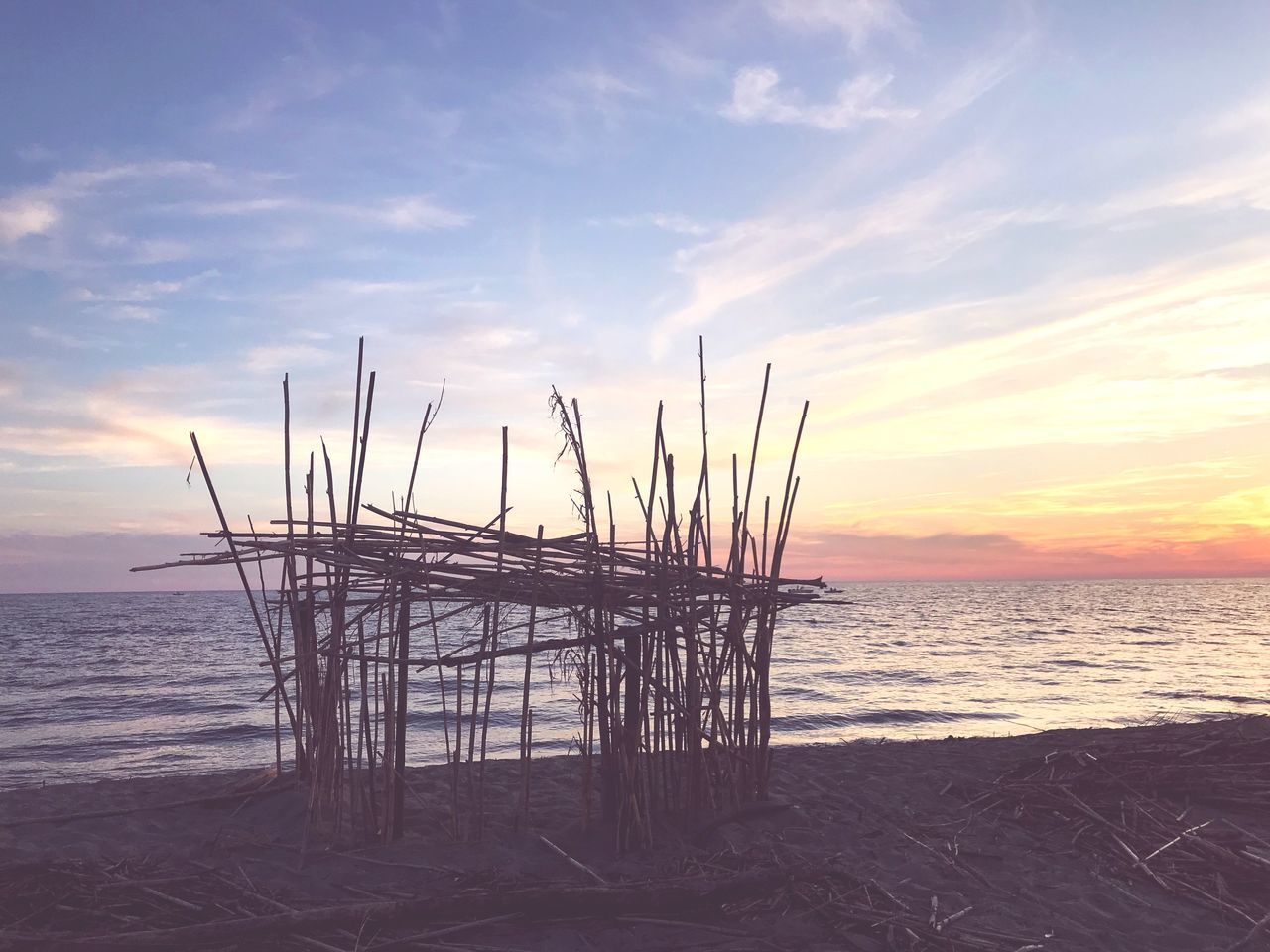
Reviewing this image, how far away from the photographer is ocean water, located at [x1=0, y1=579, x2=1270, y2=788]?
37.4ft

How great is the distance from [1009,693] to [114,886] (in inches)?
590

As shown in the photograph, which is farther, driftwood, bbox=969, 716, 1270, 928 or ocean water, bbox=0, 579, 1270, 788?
ocean water, bbox=0, 579, 1270, 788

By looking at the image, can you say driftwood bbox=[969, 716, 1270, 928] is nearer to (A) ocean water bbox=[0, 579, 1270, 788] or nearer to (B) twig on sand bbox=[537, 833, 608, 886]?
(B) twig on sand bbox=[537, 833, 608, 886]

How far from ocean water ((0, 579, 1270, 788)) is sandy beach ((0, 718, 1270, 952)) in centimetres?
125

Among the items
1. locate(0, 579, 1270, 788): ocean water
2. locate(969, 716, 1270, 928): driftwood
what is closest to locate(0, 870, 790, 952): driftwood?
locate(0, 579, 1270, 788): ocean water

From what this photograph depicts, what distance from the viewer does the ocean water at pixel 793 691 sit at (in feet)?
37.4

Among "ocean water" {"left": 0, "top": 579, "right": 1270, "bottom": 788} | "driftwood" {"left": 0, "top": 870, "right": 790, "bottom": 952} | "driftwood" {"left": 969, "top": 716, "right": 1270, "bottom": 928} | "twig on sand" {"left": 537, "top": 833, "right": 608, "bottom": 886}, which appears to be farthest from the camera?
"ocean water" {"left": 0, "top": 579, "right": 1270, "bottom": 788}

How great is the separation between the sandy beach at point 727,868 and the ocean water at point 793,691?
1.25 metres

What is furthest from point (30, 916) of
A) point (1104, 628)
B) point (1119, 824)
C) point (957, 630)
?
point (1104, 628)

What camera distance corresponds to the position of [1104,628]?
Result: 3130cm

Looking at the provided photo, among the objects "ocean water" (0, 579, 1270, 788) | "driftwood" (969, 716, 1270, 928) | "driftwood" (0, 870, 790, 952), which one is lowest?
"ocean water" (0, 579, 1270, 788)

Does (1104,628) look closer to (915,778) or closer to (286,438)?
(915,778)

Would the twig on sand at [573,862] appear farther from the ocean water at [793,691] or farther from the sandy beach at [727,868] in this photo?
the ocean water at [793,691]

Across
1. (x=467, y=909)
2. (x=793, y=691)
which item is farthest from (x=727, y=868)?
(x=793, y=691)
